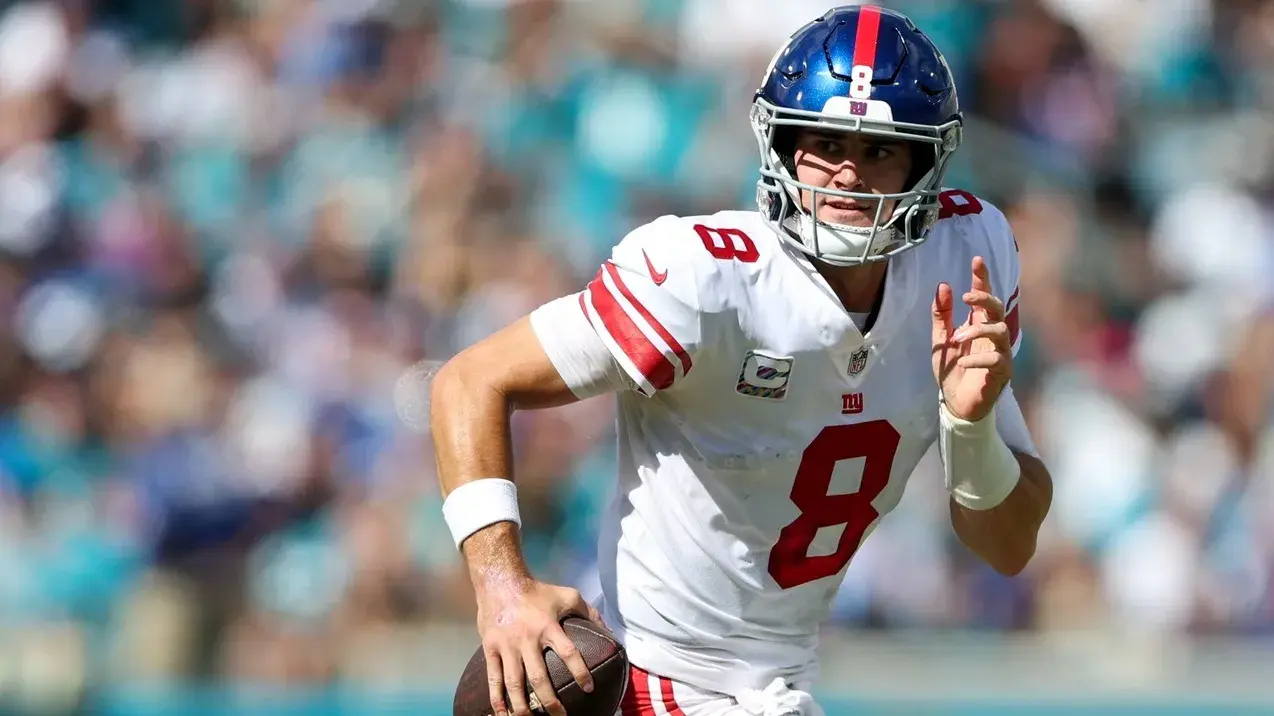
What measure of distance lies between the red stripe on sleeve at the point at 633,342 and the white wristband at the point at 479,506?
28 centimetres

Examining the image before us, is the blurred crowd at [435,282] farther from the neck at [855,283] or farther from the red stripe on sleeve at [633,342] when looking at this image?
the red stripe on sleeve at [633,342]

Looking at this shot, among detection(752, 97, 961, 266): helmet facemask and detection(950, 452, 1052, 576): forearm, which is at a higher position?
detection(752, 97, 961, 266): helmet facemask

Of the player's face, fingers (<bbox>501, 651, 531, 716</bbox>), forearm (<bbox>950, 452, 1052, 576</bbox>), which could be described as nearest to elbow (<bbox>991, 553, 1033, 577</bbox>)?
forearm (<bbox>950, 452, 1052, 576</bbox>)

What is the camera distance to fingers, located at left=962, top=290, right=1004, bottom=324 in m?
2.54

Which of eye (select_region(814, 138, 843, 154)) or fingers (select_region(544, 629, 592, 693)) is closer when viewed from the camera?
fingers (select_region(544, 629, 592, 693))

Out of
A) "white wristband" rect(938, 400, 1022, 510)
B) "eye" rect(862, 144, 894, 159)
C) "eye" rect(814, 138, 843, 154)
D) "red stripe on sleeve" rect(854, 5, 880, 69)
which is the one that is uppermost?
"red stripe on sleeve" rect(854, 5, 880, 69)

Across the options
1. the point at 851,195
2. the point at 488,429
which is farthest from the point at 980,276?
the point at 488,429

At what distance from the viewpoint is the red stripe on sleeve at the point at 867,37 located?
2.68 meters

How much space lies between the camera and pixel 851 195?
8.62 ft

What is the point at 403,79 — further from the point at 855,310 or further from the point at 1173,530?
the point at 855,310

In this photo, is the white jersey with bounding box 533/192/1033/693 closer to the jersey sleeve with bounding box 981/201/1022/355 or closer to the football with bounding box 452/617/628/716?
the jersey sleeve with bounding box 981/201/1022/355

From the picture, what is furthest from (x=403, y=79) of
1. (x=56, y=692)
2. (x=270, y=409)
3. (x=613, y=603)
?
(x=613, y=603)

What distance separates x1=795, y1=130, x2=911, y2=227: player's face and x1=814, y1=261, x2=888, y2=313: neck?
0.38 ft

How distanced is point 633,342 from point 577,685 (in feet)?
1.76
